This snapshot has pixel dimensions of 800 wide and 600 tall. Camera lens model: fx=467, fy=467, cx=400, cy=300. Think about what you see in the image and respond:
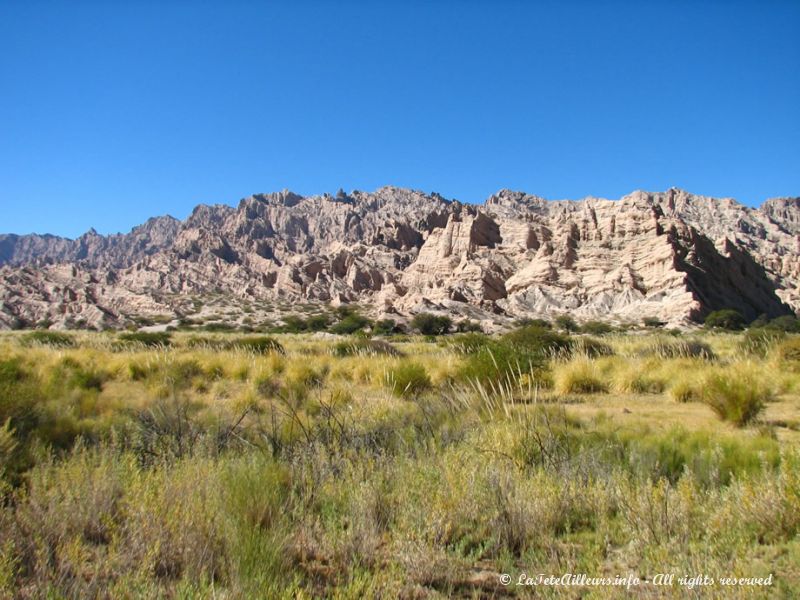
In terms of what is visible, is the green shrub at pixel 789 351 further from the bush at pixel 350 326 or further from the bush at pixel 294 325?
the bush at pixel 294 325

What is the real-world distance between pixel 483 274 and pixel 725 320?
113ft

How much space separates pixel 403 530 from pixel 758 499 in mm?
2661

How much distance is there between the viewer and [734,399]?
6820 millimetres

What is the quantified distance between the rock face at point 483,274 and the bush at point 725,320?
6.62ft

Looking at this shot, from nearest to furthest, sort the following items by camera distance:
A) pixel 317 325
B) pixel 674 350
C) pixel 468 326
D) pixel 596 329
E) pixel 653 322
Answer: pixel 674 350, pixel 596 329, pixel 468 326, pixel 653 322, pixel 317 325

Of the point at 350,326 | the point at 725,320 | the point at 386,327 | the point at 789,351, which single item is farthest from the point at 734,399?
the point at 725,320

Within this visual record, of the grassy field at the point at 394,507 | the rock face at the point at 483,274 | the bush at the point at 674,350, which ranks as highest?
the rock face at the point at 483,274

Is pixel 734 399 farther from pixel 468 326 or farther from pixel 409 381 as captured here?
pixel 468 326

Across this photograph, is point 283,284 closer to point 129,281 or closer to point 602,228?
point 129,281

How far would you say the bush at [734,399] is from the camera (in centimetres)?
670

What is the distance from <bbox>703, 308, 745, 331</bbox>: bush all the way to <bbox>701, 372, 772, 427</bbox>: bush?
171ft

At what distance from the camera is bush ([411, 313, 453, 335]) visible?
5024cm

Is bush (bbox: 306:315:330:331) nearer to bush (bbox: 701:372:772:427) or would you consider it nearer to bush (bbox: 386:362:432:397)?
bush (bbox: 386:362:432:397)

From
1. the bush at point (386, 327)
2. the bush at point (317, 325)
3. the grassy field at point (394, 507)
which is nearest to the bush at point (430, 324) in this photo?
the bush at point (386, 327)
